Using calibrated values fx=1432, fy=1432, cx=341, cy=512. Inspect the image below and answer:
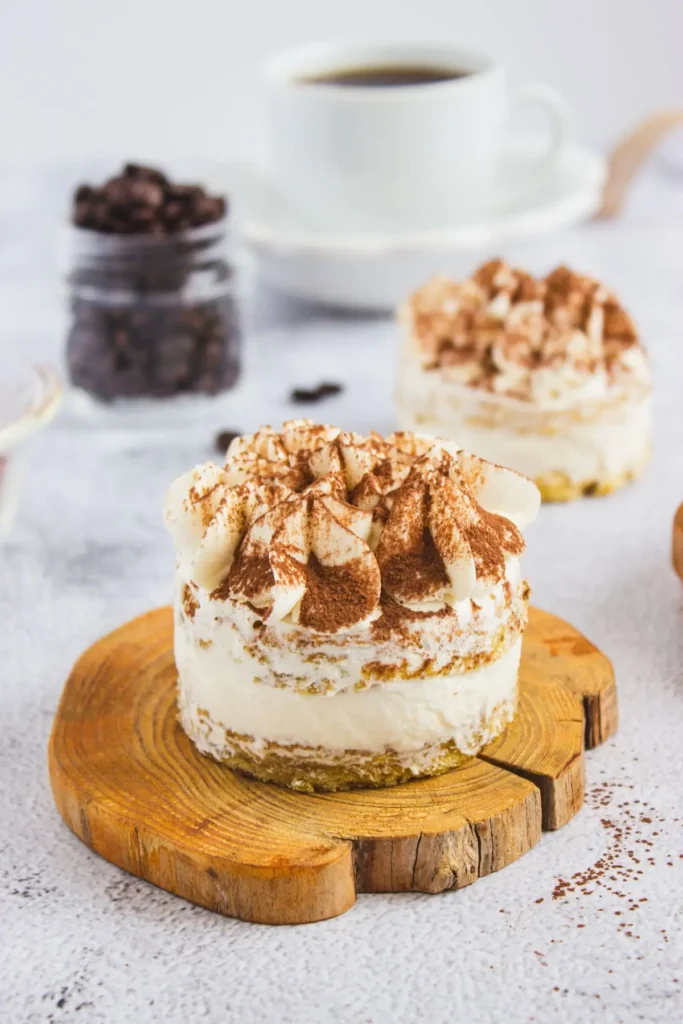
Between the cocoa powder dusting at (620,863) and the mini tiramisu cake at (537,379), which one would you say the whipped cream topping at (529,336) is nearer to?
the mini tiramisu cake at (537,379)

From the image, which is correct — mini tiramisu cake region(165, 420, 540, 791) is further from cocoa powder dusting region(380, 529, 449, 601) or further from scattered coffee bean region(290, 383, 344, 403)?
scattered coffee bean region(290, 383, 344, 403)

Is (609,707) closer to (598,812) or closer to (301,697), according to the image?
(598,812)

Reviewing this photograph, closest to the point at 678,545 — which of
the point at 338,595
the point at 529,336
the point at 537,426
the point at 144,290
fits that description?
the point at 537,426

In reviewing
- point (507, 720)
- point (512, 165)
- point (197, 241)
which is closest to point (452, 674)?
point (507, 720)

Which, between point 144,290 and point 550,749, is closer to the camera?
point 550,749

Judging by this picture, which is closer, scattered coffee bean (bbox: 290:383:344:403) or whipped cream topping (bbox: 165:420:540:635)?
whipped cream topping (bbox: 165:420:540:635)

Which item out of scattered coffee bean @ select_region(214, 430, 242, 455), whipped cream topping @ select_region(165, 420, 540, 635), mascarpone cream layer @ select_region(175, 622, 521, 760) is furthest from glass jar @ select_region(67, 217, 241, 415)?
mascarpone cream layer @ select_region(175, 622, 521, 760)

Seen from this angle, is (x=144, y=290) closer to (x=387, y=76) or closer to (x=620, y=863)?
(x=387, y=76)
